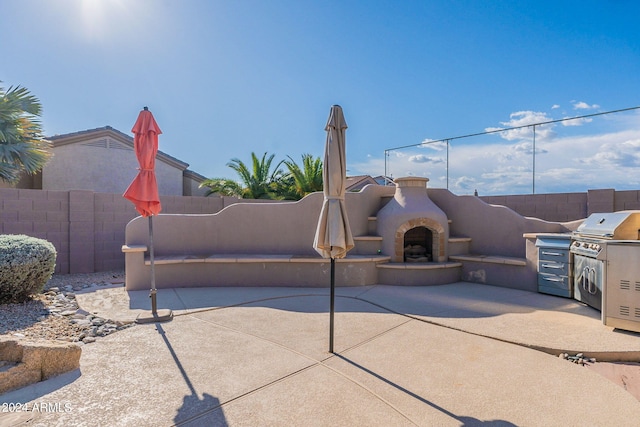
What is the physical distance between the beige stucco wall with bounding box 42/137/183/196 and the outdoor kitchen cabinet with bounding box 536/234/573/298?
52.5 ft

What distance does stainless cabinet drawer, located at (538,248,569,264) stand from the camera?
6906 millimetres

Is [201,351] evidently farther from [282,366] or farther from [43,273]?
[43,273]

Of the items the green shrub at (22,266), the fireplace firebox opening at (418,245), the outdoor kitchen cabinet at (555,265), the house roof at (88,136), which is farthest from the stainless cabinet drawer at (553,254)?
the house roof at (88,136)

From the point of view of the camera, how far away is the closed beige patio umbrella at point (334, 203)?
4332 mm

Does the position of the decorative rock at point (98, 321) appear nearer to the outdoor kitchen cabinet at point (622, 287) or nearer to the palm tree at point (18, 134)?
the palm tree at point (18, 134)

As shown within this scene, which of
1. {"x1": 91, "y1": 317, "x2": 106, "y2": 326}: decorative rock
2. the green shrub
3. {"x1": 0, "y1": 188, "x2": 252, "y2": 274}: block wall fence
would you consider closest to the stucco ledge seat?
the green shrub

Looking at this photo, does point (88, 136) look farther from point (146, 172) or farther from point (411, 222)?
point (411, 222)

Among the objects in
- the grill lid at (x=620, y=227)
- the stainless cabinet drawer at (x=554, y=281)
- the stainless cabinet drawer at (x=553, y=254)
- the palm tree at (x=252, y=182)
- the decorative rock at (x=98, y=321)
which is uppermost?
the palm tree at (x=252, y=182)

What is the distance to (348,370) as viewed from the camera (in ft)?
12.5

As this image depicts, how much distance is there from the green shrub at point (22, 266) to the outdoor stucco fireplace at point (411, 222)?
7.68m

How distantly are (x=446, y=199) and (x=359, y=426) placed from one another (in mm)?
8201

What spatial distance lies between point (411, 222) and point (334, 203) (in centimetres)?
482

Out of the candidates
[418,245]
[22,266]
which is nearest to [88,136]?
[22,266]

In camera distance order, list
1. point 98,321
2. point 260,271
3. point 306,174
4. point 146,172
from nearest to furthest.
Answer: point 98,321, point 146,172, point 260,271, point 306,174
